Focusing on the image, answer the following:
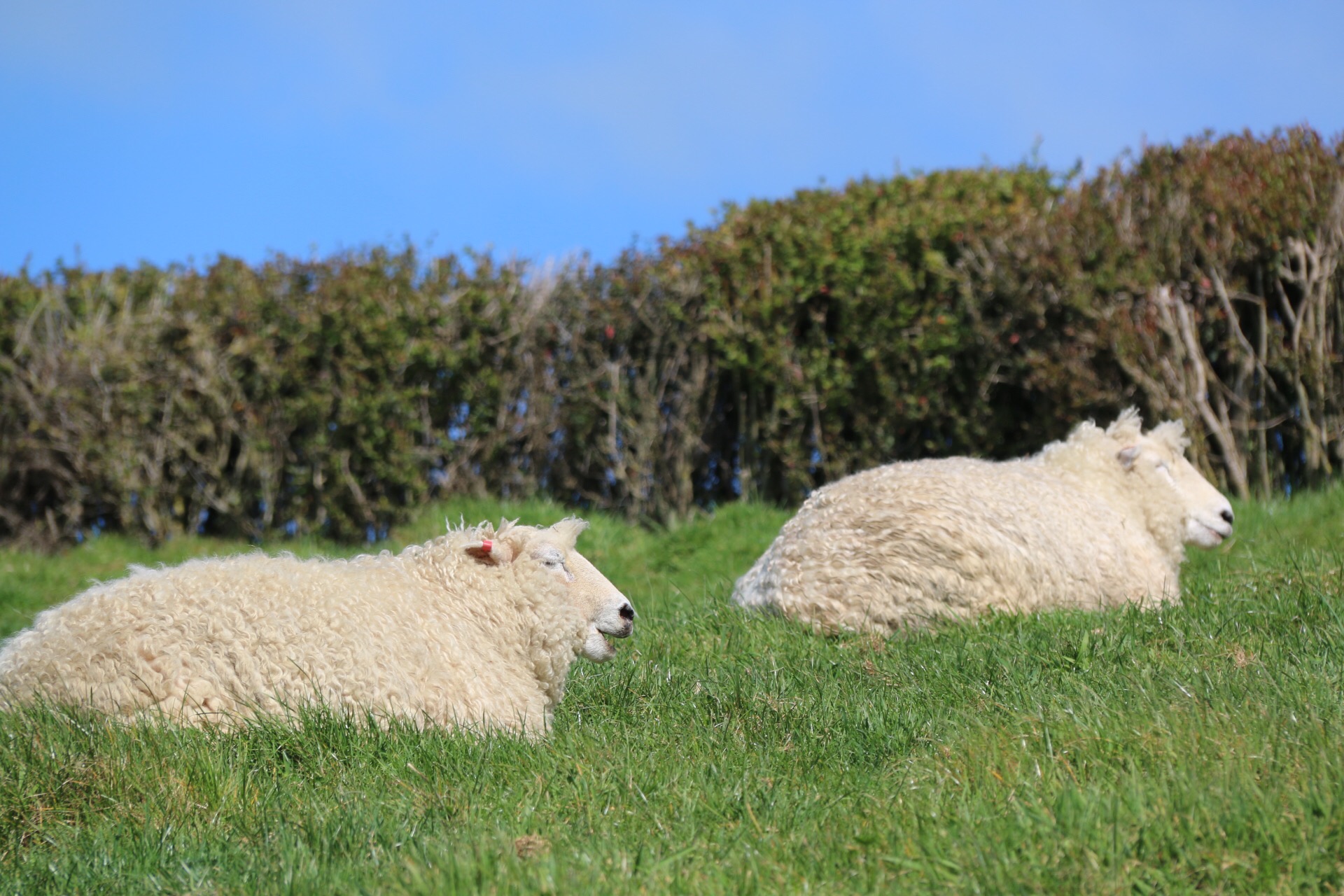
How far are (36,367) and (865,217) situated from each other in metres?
7.90

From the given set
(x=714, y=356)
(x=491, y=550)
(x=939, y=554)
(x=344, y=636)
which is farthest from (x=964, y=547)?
(x=714, y=356)

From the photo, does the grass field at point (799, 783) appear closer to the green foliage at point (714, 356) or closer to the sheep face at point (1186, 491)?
the sheep face at point (1186, 491)

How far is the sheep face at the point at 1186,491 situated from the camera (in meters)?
7.37

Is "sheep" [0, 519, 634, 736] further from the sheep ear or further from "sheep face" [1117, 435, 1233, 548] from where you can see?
"sheep face" [1117, 435, 1233, 548]

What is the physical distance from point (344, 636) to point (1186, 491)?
16.9ft

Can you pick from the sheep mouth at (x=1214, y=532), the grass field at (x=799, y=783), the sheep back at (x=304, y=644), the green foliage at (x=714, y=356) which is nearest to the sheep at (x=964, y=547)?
the sheep mouth at (x=1214, y=532)

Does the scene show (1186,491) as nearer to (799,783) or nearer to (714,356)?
(799,783)

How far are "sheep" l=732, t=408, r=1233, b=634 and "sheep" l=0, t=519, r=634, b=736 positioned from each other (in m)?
1.44

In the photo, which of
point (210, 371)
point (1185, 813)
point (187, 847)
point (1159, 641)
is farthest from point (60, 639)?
point (210, 371)

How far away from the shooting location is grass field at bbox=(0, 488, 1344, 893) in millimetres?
3125

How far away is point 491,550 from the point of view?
5043mm

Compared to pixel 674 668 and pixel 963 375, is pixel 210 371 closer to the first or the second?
pixel 963 375

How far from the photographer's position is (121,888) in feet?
11.0

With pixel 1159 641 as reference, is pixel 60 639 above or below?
above
